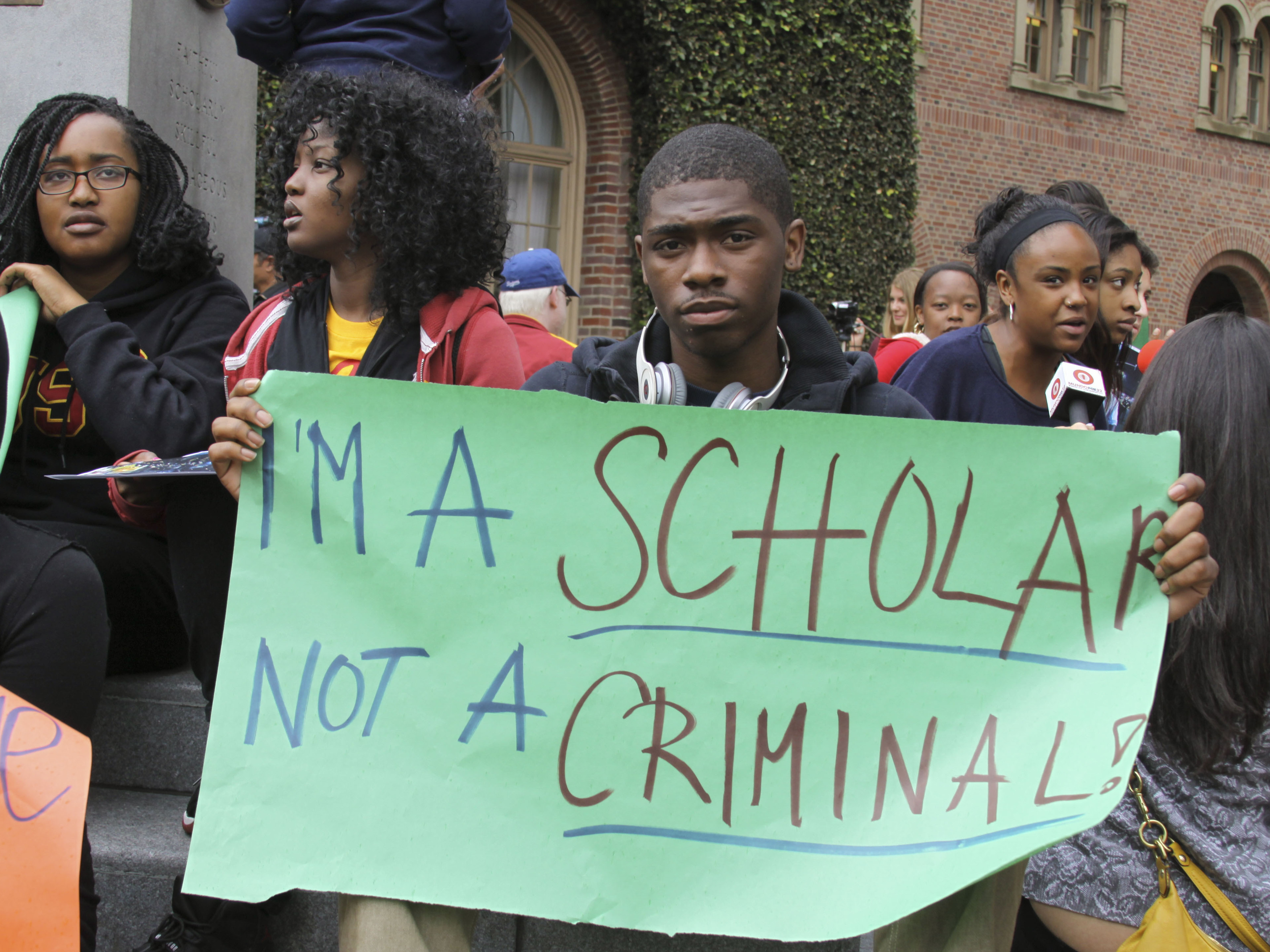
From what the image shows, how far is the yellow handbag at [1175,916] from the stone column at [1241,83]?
57.8 ft

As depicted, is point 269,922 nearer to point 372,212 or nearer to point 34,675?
point 34,675

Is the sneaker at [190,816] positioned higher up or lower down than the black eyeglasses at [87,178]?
lower down

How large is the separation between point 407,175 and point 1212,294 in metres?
17.5

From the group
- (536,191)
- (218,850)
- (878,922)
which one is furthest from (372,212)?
(536,191)

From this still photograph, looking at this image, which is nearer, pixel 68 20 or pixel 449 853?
pixel 449 853

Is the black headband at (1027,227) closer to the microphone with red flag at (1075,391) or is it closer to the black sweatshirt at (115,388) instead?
the microphone with red flag at (1075,391)

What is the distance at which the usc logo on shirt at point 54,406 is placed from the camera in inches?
98.7

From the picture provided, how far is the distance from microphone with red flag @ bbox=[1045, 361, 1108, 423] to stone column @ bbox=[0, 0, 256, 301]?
2541mm

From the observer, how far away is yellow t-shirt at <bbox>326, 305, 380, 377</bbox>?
7.88 ft

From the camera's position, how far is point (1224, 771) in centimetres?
167

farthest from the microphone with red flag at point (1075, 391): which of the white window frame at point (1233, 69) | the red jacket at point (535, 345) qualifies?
the white window frame at point (1233, 69)

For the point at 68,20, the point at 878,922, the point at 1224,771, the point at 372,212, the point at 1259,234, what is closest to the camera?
the point at 878,922

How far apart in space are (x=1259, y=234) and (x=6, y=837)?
1865 centimetres

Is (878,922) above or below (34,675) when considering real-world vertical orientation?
below
